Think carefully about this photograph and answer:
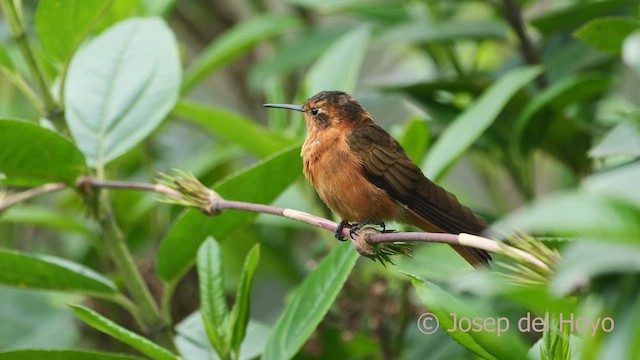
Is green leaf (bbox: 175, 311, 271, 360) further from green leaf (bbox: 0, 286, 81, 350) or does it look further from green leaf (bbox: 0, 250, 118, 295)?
green leaf (bbox: 0, 286, 81, 350)

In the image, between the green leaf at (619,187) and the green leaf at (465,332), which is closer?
the green leaf at (619,187)

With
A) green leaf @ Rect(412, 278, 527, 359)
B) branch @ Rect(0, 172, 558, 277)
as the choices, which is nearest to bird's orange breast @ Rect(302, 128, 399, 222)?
branch @ Rect(0, 172, 558, 277)

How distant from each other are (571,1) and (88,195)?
165 centimetres

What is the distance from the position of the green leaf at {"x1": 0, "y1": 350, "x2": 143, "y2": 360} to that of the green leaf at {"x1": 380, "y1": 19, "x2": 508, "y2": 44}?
125cm

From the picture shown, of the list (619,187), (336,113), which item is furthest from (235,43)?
(619,187)

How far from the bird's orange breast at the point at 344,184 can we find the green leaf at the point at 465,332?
0.40 metres

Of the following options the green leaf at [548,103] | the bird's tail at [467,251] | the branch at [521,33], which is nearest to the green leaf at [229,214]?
the bird's tail at [467,251]

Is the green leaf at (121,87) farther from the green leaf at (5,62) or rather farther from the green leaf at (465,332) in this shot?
the green leaf at (465,332)

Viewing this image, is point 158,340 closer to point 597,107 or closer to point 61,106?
point 61,106

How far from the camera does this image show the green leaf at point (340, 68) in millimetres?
1993

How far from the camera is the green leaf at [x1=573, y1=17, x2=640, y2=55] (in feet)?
4.58

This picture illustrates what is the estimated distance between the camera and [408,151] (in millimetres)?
1698

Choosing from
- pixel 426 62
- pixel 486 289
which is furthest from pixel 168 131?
pixel 486 289

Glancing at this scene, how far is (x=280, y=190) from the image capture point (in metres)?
1.53
